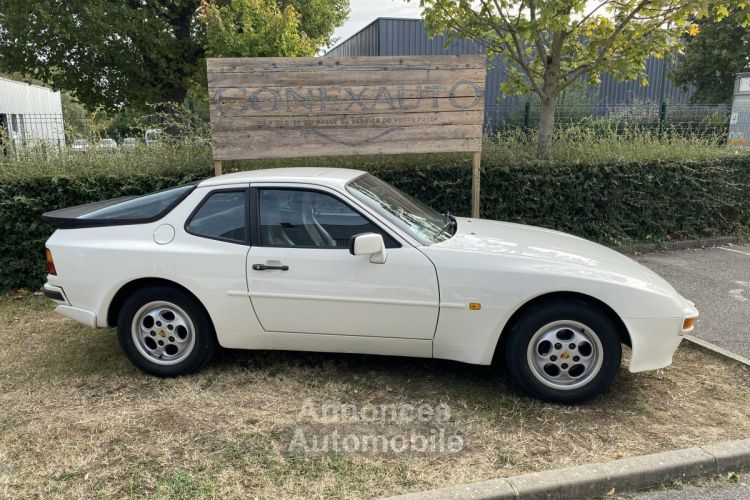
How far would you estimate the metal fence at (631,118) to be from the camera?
32.9 ft

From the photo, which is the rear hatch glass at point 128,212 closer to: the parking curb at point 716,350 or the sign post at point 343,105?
the sign post at point 343,105

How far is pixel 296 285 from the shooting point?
3.86 meters

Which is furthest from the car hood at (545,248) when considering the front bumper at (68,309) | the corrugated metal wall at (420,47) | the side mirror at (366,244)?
the corrugated metal wall at (420,47)

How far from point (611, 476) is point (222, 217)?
2945 mm

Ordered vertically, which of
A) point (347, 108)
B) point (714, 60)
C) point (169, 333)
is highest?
point (714, 60)

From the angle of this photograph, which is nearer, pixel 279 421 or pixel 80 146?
pixel 279 421

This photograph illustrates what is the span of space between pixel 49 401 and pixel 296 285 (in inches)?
73.7

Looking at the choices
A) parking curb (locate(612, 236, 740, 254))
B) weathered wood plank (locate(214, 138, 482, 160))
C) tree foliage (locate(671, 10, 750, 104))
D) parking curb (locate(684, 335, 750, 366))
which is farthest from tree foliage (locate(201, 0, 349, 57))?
tree foliage (locate(671, 10, 750, 104))

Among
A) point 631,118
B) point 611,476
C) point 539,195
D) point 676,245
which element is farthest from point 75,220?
point 631,118

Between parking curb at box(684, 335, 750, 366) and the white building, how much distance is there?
290 inches

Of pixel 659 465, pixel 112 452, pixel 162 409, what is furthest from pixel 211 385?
pixel 659 465

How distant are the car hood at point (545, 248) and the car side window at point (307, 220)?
0.61 metres

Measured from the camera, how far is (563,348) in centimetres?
367

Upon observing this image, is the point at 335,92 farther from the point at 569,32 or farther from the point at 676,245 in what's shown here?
the point at 676,245
